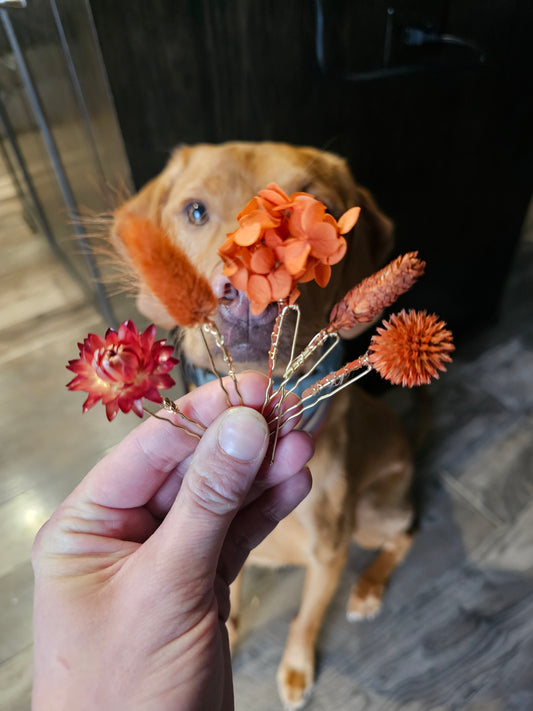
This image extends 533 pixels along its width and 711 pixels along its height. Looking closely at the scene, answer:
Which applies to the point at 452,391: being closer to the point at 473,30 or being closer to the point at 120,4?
the point at 473,30

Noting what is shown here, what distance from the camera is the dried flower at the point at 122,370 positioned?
1.36 feet

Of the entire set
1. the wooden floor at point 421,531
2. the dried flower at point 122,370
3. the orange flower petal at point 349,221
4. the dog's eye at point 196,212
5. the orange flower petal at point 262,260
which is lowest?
the wooden floor at point 421,531

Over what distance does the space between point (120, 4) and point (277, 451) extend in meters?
0.77

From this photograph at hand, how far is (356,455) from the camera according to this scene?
1139mm

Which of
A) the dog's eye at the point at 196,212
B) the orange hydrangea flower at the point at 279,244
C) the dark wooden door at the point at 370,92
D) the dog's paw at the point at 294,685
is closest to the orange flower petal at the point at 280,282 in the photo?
the orange hydrangea flower at the point at 279,244

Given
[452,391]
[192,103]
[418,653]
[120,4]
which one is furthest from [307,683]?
[120,4]

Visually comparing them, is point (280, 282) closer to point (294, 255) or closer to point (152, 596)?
point (294, 255)

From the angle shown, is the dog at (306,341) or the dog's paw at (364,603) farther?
the dog's paw at (364,603)

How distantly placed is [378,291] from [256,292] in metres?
0.12

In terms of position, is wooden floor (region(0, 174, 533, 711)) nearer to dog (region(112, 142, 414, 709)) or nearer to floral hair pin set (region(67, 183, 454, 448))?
dog (region(112, 142, 414, 709))

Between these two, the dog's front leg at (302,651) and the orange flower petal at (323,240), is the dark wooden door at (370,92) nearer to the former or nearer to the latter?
the orange flower petal at (323,240)

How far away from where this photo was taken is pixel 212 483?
513mm

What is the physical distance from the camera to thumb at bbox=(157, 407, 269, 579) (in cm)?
50

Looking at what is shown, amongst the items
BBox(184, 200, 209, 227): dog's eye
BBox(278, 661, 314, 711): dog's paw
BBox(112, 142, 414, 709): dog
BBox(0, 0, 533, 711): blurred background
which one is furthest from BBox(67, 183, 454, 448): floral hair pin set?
BBox(278, 661, 314, 711): dog's paw
